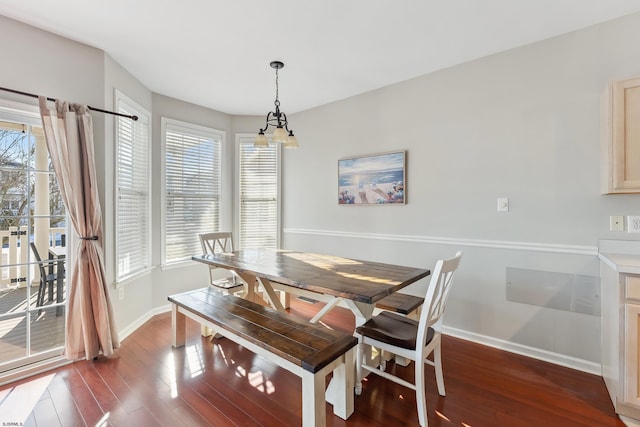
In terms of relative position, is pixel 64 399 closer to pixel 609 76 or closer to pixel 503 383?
pixel 503 383

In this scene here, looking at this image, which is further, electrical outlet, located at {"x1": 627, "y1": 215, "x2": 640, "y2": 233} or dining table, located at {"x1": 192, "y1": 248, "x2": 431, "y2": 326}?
electrical outlet, located at {"x1": 627, "y1": 215, "x2": 640, "y2": 233}

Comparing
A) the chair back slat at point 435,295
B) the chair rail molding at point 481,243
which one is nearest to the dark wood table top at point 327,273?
the chair back slat at point 435,295

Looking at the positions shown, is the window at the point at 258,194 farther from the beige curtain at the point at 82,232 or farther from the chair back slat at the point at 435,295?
the chair back slat at the point at 435,295

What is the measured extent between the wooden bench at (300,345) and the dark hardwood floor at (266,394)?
26 cm


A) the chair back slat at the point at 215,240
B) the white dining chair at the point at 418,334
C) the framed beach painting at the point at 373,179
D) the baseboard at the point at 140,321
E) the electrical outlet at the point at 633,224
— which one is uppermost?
the framed beach painting at the point at 373,179

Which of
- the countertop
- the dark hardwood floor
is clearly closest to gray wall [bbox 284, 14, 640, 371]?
the countertop

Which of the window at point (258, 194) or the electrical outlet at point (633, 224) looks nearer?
the electrical outlet at point (633, 224)

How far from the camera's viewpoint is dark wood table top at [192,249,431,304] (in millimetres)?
1840

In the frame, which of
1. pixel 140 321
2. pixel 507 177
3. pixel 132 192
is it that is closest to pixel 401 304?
pixel 507 177

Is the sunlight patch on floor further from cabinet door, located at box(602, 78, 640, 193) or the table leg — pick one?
cabinet door, located at box(602, 78, 640, 193)

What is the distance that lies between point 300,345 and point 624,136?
8.27 feet

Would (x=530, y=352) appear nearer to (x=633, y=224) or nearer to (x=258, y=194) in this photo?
(x=633, y=224)

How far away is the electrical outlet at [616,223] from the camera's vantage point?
213 centimetres

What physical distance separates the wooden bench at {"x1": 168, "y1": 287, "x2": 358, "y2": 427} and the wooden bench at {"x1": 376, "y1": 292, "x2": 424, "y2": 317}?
22.7 inches
